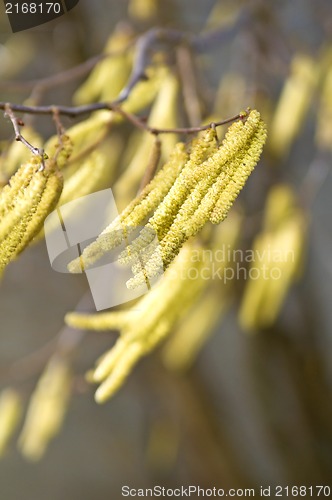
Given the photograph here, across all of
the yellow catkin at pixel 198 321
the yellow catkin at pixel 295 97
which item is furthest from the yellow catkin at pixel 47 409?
the yellow catkin at pixel 295 97

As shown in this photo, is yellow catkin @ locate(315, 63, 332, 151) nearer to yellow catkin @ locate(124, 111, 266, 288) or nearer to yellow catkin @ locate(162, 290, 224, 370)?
yellow catkin @ locate(162, 290, 224, 370)

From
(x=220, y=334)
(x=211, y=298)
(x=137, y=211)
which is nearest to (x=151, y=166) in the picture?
(x=137, y=211)

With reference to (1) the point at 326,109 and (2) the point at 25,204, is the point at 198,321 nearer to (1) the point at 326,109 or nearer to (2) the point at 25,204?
(1) the point at 326,109

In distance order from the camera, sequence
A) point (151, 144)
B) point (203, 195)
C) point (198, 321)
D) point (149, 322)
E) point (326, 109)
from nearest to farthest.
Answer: point (203, 195) → point (149, 322) → point (151, 144) → point (326, 109) → point (198, 321)

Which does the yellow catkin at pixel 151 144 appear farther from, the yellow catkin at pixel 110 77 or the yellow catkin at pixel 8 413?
the yellow catkin at pixel 8 413

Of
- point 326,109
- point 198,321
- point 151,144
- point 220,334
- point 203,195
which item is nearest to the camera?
point 203,195

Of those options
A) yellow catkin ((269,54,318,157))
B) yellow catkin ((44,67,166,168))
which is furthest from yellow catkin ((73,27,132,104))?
yellow catkin ((269,54,318,157))

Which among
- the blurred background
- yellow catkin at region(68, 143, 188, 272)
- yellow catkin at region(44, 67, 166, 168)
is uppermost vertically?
yellow catkin at region(44, 67, 166, 168)
